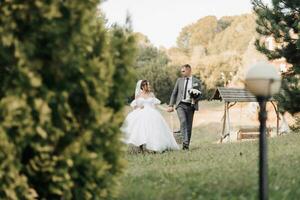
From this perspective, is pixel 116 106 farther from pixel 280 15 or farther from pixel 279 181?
pixel 280 15

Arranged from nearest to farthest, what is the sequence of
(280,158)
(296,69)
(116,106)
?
(116,106)
(280,158)
(296,69)

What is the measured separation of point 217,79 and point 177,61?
27.3 feet

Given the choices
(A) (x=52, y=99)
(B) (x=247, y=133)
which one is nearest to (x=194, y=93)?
(A) (x=52, y=99)

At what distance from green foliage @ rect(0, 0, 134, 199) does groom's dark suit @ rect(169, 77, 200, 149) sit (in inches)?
323

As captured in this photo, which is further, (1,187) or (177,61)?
(177,61)

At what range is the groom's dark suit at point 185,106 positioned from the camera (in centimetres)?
1388

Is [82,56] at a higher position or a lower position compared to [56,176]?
higher

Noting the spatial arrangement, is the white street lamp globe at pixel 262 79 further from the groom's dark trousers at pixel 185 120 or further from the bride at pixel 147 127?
the groom's dark trousers at pixel 185 120

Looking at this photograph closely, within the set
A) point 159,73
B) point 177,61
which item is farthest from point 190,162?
point 177,61

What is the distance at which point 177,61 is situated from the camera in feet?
205

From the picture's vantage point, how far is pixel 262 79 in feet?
19.3

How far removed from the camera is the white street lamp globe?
5875 mm

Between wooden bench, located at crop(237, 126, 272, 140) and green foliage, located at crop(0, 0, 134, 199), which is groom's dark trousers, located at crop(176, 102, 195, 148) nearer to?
green foliage, located at crop(0, 0, 134, 199)

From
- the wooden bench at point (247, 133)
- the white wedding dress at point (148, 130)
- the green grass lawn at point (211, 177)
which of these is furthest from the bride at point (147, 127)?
the wooden bench at point (247, 133)
